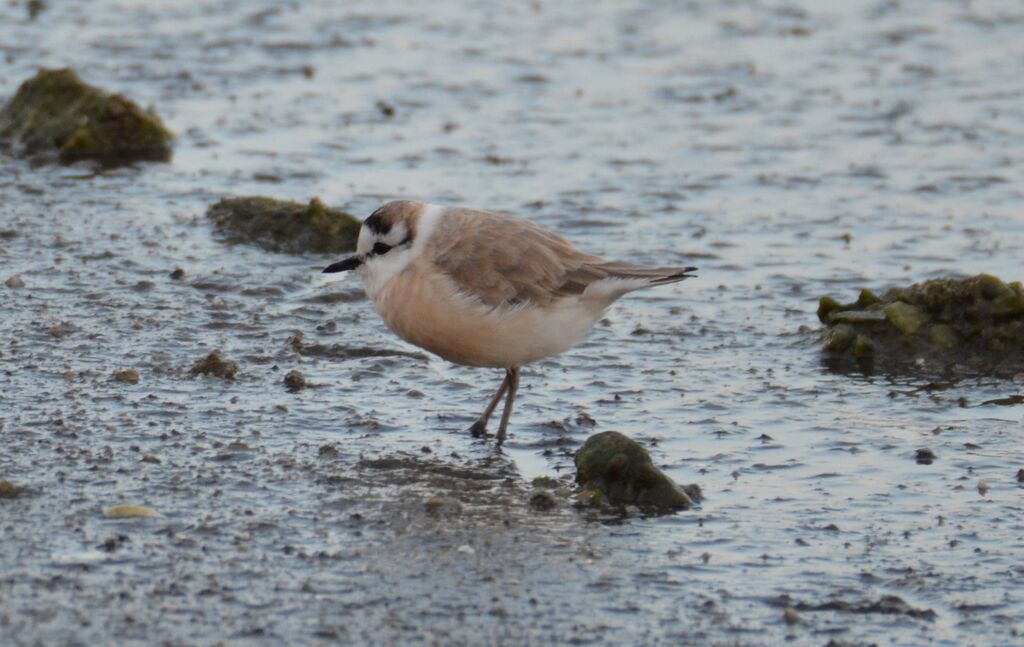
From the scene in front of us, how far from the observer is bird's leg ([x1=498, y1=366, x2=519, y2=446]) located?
7656 millimetres

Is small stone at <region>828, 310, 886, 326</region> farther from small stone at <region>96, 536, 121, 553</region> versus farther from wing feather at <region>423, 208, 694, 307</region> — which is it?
small stone at <region>96, 536, 121, 553</region>

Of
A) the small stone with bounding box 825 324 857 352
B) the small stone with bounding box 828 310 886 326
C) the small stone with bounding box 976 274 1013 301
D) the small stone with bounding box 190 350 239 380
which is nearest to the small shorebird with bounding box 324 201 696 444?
the small stone with bounding box 190 350 239 380

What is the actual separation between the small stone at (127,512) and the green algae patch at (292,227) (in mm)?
4662

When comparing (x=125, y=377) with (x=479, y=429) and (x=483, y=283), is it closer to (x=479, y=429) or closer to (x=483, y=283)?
(x=479, y=429)

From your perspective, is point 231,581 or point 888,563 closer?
point 231,581

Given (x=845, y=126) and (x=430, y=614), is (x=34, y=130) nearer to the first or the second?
(x=845, y=126)

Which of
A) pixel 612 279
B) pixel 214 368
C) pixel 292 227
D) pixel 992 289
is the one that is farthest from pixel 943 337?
pixel 292 227

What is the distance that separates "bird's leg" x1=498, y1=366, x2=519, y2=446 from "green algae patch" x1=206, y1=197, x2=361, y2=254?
10.8 feet

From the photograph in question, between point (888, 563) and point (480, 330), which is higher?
point (480, 330)

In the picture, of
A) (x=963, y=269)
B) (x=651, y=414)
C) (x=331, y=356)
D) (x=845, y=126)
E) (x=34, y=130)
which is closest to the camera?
(x=651, y=414)

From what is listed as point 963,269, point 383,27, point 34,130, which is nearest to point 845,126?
point 963,269

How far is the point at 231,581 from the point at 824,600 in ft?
7.17

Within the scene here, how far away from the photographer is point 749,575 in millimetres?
6012

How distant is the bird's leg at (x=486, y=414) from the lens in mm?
7753
